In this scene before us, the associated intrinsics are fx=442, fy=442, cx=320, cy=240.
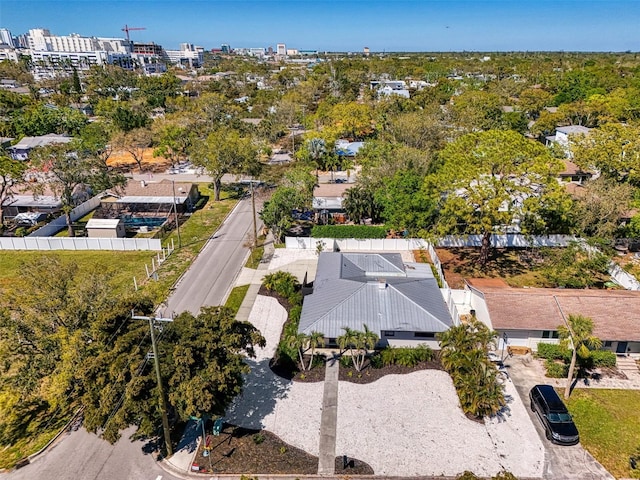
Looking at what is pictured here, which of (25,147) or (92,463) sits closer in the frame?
(92,463)

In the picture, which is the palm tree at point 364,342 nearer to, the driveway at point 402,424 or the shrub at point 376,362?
the shrub at point 376,362

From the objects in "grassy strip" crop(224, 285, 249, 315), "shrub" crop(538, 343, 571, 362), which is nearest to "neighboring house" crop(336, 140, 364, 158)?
"grassy strip" crop(224, 285, 249, 315)

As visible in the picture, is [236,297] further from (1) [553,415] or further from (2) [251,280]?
(1) [553,415]

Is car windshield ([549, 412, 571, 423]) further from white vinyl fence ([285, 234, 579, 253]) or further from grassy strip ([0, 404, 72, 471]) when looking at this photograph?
grassy strip ([0, 404, 72, 471])

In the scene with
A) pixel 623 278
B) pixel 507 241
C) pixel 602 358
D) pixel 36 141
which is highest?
pixel 36 141

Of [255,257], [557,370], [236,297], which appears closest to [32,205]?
[255,257]
